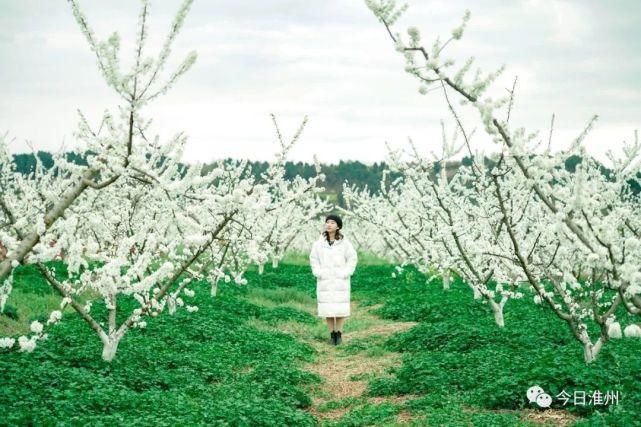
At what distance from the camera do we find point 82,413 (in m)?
6.74

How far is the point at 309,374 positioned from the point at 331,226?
400 cm

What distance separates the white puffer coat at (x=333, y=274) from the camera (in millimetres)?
13398

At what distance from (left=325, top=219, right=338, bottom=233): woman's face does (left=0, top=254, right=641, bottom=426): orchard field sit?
225 centimetres

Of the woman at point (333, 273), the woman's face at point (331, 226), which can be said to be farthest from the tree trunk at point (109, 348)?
the woman's face at point (331, 226)

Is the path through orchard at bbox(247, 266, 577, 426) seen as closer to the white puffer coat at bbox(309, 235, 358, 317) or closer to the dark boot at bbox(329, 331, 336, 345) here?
the dark boot at bbox(329, 331, 336, 345)

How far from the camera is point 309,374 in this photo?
391 inches

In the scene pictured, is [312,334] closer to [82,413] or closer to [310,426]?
[310,426]

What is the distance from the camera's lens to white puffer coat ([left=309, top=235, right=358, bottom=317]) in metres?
13.4

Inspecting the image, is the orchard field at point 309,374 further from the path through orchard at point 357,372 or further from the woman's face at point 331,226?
the woman's face at point 331,226

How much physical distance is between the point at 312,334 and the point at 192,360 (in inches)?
188

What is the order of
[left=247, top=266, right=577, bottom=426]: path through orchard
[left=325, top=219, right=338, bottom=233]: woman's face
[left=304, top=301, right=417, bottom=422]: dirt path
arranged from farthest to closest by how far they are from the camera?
[left=325, top=219, right=338, bottom=233]: woman's face
[left=304, top=301, right=417, bottom=422]: dirt path
[left=247, top=266, right=577, bottom=426]: path through orchard

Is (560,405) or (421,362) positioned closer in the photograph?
(560,405)

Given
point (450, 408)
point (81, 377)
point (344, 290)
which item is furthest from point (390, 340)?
point (81, 377)

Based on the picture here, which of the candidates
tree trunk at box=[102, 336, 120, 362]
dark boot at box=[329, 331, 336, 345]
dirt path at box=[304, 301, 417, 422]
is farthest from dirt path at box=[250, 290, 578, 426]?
tree trunk at box=[102, 336, 120, 362]
